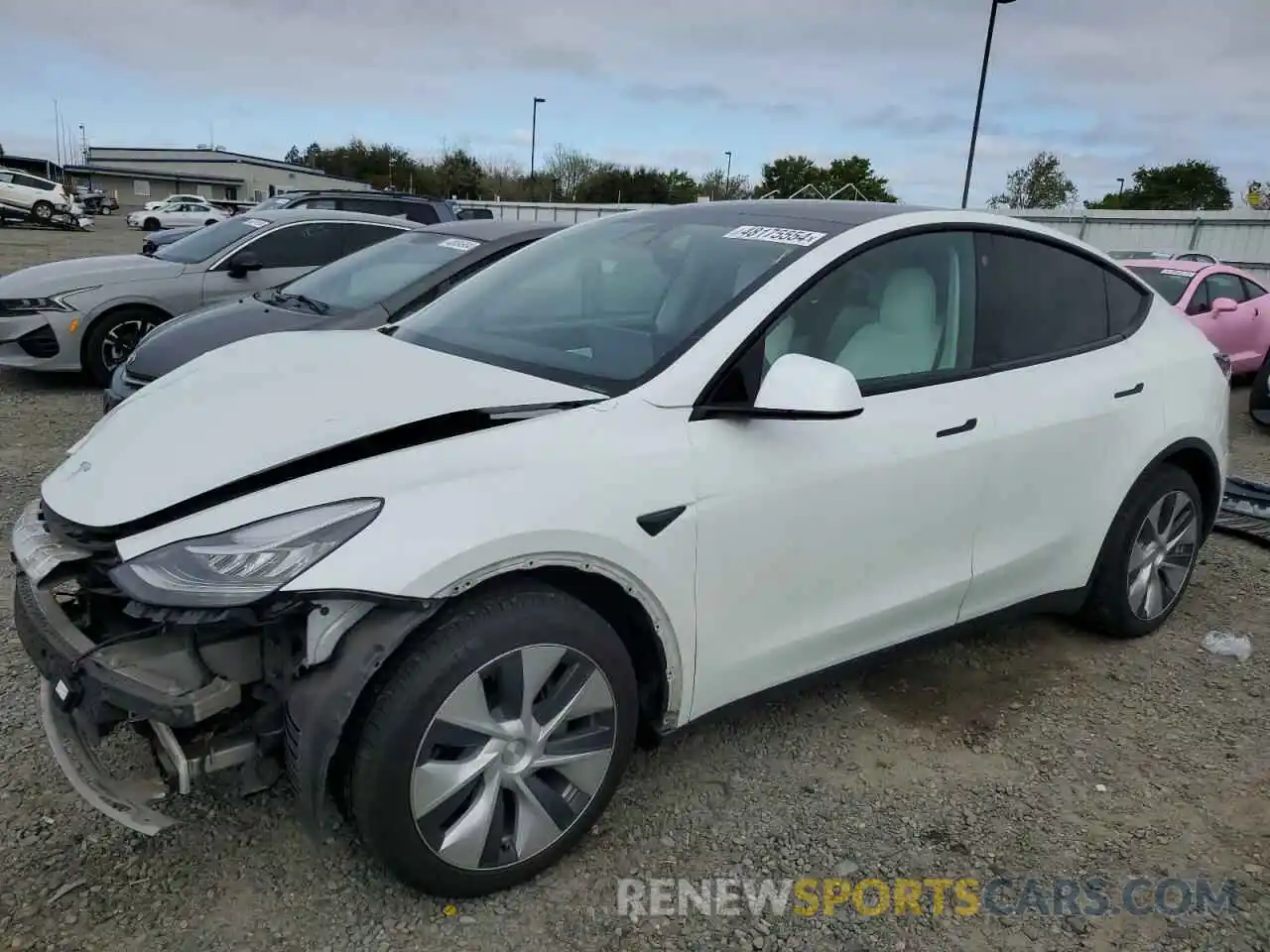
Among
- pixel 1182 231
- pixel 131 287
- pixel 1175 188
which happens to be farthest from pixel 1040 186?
pixel 131 287

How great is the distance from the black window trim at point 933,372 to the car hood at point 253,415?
386 mm

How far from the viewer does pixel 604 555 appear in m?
2.26

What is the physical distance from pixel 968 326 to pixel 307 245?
265 inches

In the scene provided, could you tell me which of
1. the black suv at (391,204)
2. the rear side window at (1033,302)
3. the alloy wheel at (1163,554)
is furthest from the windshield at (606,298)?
the black suv at (391,204)

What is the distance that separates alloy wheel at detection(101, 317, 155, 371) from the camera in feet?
24.9

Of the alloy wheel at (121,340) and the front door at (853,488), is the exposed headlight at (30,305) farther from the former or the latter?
the front door at (853,488)

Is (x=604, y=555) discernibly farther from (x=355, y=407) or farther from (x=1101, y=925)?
(x=1101, y=925)

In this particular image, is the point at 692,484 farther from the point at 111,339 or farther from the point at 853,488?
the point at 111,339

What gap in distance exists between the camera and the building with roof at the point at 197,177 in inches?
2884

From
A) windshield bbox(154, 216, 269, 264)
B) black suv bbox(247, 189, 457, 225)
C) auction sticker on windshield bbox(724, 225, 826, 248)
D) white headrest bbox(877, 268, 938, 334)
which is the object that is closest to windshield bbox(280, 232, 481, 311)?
windshield bbox(154, 216, 269, 264)

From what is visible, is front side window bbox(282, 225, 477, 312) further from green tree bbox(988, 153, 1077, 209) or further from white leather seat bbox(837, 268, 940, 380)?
green tree bbox(988, 153, 1077, 209)

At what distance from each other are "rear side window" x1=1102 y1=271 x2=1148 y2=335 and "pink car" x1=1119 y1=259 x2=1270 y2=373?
6868 mm

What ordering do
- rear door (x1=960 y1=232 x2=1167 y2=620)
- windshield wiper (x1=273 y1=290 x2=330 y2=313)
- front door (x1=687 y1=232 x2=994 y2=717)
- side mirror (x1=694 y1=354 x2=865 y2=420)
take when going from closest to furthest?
side mirror (x1=694 y1=354 x2=865 y2=420) → front door (x1=687 y1=232 x2=994 y2=717) → rear door (x1=960 y1=232 x2=1167 y2=620) → windshield wiper (x1=273 y1=290 x2=330 y2=313)

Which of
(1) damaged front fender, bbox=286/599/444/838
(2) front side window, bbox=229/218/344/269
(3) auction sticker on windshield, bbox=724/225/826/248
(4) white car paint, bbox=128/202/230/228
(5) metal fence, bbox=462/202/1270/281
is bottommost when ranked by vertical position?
(4) white car paint, bbox=128/202/230/228
